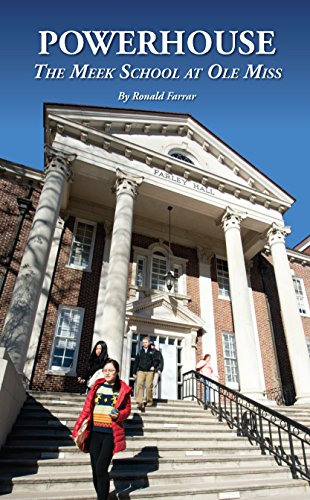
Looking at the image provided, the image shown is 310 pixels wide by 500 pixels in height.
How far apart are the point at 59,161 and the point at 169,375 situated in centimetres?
925

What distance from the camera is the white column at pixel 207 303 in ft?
Answer: 44.8

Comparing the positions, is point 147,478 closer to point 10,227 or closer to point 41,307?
point 41,307

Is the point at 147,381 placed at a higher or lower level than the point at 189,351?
lower

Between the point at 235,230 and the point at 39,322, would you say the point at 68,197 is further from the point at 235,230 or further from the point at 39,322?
the point at 235,230

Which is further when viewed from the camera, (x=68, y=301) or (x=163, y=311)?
(x=163, y=311)

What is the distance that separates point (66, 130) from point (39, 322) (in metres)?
7.27

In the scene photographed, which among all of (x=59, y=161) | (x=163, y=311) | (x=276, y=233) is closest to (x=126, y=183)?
(x=59, y=161)

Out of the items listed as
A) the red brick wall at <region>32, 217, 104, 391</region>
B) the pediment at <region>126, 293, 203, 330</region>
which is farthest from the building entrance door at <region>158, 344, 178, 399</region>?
the red brick wall at <region>32, 217, 104, 391</region>

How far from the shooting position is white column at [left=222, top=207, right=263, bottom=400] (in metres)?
9.89

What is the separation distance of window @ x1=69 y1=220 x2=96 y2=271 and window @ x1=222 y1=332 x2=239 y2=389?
718cm

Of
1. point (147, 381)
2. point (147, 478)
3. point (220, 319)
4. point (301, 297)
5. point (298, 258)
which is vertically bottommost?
point (147, 478)

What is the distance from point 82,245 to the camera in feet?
45.7

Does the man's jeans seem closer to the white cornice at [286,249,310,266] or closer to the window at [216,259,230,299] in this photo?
the window at [216,259,230,299]

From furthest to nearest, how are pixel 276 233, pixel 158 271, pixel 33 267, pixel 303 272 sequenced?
pixel 303 272 → pixel 158 271 → pixel 276 233 → pixel 33 267
